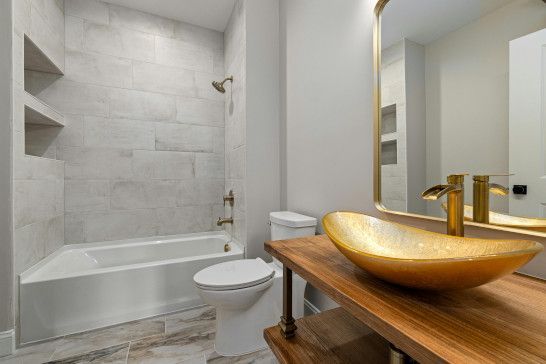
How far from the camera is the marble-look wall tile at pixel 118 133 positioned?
239 cm

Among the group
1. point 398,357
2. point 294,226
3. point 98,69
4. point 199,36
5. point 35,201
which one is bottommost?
point 398,357

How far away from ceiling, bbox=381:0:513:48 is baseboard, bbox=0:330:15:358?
2689mm

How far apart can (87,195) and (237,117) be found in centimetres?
161

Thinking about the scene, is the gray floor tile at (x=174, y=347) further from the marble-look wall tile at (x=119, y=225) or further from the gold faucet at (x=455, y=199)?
the gold faucet at (x=455, y=199)

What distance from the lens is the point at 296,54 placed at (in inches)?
77.7

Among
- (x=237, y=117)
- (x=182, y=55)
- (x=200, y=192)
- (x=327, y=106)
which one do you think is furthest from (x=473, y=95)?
(x=182, y=55)

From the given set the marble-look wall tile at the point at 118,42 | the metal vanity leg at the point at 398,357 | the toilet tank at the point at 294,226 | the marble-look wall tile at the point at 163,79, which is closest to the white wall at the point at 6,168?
the marble-look wall tile at the point at 118,42

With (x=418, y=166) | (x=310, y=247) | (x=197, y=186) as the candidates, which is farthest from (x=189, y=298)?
(x=418, y=166)

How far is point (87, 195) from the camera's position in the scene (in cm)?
238

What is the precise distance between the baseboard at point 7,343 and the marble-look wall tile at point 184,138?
175cm

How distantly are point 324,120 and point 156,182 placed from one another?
1.91 meters

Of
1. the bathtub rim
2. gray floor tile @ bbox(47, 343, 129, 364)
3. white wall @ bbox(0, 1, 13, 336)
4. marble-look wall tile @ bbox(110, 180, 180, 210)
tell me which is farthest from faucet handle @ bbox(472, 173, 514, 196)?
marble-look wall tile @ bbox(110, 180, 180, 210)

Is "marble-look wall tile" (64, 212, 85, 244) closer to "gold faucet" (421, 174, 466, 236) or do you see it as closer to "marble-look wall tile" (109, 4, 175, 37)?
"marble-look wall tile" (109, 4, 175, 37)

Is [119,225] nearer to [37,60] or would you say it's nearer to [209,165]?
[209,165]
